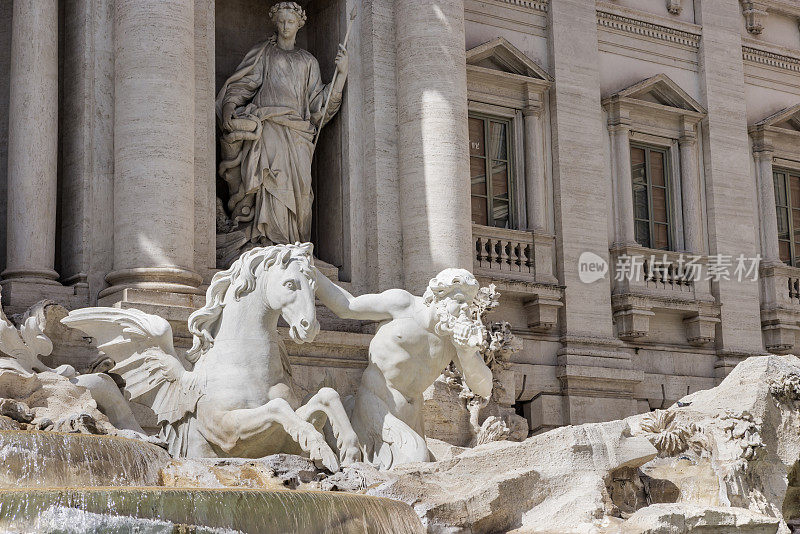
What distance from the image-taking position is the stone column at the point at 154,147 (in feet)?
43.9

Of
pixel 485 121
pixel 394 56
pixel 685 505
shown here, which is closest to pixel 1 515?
pixel 685 505

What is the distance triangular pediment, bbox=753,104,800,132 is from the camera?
20.6m

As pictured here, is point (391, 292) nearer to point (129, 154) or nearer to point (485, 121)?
point (129, 154)

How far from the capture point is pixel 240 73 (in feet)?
51.0

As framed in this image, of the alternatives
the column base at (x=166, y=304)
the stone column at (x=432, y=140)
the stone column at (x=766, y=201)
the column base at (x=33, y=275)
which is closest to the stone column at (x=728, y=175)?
the stone column at (x=766, y=201)

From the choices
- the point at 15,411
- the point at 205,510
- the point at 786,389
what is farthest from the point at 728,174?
the point at 205,510

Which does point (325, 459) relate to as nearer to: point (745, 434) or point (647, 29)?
point (745, 434)

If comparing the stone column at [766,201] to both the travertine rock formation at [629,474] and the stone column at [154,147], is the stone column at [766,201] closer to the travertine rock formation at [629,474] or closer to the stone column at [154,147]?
the travertine rock formation at [629,474]

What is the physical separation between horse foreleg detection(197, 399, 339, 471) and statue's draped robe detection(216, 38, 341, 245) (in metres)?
5.03

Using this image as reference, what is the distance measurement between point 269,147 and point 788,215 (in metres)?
9.34

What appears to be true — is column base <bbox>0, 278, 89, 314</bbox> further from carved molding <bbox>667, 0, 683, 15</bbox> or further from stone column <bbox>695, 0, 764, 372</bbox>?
carved molding <bbox>667, 0, 683, 15</bbox>

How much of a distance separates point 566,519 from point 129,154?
20.5 ft

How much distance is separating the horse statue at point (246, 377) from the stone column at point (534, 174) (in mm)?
7795

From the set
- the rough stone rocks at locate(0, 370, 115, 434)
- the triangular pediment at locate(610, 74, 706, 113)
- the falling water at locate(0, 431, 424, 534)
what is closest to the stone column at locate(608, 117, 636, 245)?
A: the triangular pediment at locate(610, 74, 706, 113)
